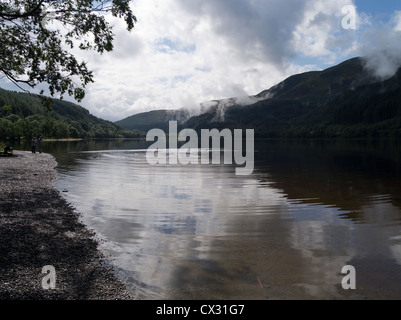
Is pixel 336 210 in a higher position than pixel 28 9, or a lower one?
lower

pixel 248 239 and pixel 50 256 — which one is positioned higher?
pixel 50 256

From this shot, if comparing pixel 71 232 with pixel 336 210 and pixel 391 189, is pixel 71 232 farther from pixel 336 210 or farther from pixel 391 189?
pixel 391 189

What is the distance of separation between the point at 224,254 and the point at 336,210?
11980mm

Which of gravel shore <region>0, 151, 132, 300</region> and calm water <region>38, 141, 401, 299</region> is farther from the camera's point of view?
calm water <region>38, 141, 401, 299</region>

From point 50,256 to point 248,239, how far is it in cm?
910

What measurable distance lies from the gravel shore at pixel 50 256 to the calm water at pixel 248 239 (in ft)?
2.91

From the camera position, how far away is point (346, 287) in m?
10.3

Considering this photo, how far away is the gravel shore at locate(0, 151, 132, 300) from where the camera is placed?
920 cm

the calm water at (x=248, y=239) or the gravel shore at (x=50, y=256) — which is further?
the calm water at (x=248, y=239)

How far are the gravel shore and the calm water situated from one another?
0.89 m

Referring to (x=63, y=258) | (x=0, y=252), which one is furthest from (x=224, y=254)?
(x=0, y=252)

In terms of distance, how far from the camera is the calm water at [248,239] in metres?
10.4

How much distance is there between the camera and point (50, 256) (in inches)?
465
